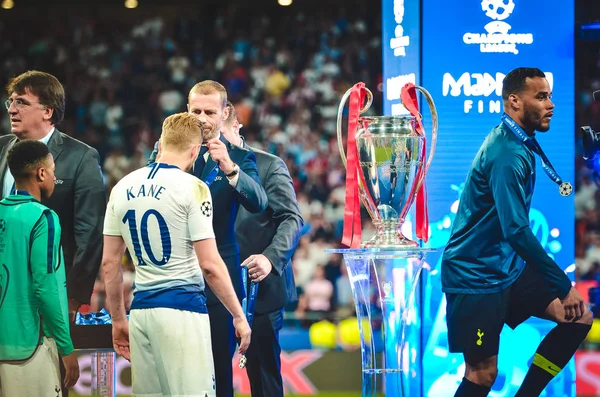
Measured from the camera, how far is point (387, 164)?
16.4ft

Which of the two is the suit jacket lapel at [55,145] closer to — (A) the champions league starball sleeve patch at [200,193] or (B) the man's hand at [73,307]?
(B) the man's hand at [73,307]

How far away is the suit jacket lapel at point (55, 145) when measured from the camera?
521 cm

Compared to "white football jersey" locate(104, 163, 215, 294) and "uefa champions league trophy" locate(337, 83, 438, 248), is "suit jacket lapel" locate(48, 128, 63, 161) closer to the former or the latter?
"white football jersey" locate(104, 163, 215, 294)

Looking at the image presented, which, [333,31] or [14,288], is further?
[333,31]

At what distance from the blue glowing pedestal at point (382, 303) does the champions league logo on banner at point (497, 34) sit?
6.59 ft

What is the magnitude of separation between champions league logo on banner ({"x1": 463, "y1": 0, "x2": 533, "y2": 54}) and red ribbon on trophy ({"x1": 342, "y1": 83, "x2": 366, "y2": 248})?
1.45 metres

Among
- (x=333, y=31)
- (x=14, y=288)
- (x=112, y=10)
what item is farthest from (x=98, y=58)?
(x=14, y=288)

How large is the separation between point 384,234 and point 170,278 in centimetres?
137

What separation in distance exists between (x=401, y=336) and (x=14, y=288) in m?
1.88

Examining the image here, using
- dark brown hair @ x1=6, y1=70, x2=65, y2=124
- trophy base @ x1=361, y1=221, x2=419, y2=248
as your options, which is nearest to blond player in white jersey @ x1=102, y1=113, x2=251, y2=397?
trophy base @ x1=361, y1=221, x2=419, y2=248

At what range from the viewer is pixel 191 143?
4285mm

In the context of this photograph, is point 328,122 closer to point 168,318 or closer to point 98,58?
point 98,58

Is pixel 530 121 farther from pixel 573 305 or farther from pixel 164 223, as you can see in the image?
pixel 164 223

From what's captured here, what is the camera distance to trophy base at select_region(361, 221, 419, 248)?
4941 millimetres
